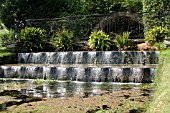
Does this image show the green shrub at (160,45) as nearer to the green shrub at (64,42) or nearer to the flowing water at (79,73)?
the flowing water at (79,73)

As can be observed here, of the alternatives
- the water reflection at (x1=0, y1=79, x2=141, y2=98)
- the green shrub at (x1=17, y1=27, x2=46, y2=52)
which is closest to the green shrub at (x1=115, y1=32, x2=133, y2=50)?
the water reflection at (x1=0, y1=79, x2=141, y2=98)

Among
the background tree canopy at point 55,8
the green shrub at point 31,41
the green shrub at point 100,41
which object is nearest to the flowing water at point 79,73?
the green shrub at point 31,41

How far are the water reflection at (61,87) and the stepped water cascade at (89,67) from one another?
493 mm

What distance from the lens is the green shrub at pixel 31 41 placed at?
21.3 m

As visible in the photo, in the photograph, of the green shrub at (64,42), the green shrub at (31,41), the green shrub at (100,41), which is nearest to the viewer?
the green shrub at (100,41)

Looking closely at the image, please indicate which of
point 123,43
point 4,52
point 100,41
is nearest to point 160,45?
point 123,43

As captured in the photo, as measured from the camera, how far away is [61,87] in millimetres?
14094

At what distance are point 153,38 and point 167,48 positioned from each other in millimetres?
1330

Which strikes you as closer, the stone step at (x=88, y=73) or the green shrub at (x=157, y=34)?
the stone step at (x=88, y=73)

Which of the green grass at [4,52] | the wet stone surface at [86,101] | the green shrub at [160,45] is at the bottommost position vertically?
the wet stone surface at [86,101]

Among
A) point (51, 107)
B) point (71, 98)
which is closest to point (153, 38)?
point (71, 98)

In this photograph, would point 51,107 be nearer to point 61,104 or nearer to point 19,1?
point 61,104

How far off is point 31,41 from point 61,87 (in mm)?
7847

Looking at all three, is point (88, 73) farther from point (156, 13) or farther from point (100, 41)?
point (156, 13)
